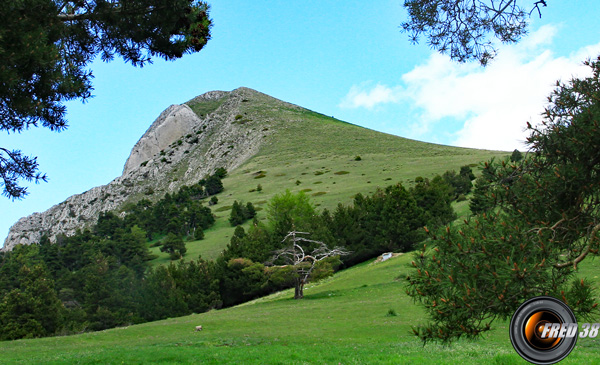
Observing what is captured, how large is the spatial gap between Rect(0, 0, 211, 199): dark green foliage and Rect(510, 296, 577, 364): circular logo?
336 inches

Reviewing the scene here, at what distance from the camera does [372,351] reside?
14070mm

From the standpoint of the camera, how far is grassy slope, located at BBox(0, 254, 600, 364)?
12789mm

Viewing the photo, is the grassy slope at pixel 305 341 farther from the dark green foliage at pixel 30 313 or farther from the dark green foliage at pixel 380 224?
the dark green foliage at pixel 380 224

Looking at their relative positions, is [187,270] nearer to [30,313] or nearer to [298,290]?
[30,313]

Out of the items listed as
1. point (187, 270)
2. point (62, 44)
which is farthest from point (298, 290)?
point (62, 44)

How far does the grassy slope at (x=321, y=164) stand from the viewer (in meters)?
74.2

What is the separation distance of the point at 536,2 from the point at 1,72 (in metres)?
8.76

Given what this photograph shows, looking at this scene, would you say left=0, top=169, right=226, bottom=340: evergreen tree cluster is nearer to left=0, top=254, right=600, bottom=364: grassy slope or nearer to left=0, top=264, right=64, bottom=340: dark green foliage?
left=0, top=264, right=64, bottom=340: dark green foliage

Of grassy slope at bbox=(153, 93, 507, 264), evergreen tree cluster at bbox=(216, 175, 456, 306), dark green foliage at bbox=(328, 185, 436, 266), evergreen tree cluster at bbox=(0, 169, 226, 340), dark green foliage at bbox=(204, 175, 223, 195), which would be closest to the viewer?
evergreen tree cluster at bbox=(0, 169, 226, 340)

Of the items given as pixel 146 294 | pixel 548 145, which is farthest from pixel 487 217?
pixel 146 294

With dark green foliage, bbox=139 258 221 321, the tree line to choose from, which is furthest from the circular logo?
dark green foliage, bbox=139 258 221 321

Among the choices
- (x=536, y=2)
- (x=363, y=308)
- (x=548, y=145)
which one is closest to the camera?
(x=548, y=145)

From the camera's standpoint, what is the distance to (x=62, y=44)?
34.7ft

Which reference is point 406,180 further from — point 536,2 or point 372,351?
point 536,2
